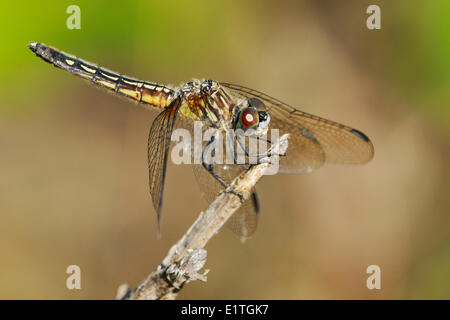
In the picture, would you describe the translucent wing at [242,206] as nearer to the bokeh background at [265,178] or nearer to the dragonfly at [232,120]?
the dragonfly at [232,120]

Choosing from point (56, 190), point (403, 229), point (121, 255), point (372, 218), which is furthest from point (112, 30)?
point (403, 229)

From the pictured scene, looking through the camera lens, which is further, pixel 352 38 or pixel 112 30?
pixel 352 38

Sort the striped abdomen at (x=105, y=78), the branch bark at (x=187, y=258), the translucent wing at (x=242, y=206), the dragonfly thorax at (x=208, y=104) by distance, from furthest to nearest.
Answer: the striped abdomen at (x=105, y=78) < the dragonfly thorax at (x=208, y=104) < the translucent wing at (x=242, y=206) < the branch bark at (x=187, y=258)

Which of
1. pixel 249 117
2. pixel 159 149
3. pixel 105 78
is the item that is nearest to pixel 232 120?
pixel 249 117

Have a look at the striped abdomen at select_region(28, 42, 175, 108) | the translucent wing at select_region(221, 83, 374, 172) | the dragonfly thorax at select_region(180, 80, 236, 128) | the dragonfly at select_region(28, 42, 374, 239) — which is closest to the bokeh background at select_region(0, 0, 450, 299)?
the striped abdomen at select_region(28, 42, 175, 108)

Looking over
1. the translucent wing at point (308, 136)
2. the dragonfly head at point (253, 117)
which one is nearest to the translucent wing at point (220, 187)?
the dragonfly head at point (253, 117)

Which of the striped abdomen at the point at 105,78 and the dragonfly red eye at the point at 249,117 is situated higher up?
the striped abdomen at the point at 105,78

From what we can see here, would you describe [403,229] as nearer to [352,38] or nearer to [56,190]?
[352,38]
